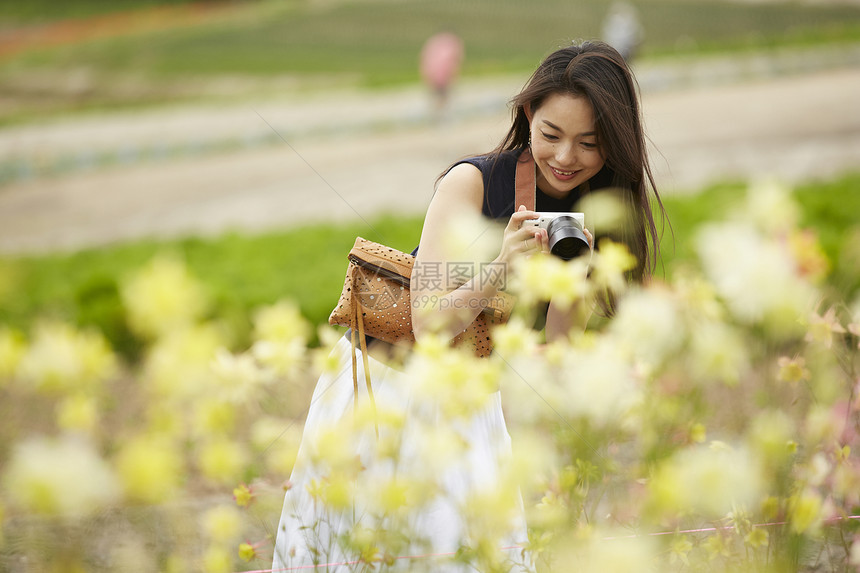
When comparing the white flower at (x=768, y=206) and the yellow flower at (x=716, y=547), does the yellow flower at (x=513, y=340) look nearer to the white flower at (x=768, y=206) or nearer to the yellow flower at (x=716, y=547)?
the white flower at (x=768, y=206)

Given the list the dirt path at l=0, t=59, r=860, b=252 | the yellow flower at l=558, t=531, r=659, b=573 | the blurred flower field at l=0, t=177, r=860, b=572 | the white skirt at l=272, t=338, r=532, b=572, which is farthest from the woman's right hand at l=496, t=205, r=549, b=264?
the dirt path at l=0, t=59, r=860, b=252

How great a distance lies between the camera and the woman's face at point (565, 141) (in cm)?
147

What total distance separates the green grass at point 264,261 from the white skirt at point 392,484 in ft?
6.45

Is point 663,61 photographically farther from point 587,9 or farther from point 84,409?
point 84,409

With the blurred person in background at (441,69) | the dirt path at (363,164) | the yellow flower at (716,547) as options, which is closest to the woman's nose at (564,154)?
the yellow flower at (716,547)

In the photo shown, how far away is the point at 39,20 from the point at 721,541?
35681 mm

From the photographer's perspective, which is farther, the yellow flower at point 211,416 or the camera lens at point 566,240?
the camera lens at point 566,240

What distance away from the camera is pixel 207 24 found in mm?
30438

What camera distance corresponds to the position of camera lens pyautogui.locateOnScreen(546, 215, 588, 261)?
4.15 feet

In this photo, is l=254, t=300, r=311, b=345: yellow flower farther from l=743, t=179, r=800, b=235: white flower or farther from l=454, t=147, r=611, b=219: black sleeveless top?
l=743, t=179, r=800, b=235: white flower

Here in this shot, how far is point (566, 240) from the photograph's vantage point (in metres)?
1.27

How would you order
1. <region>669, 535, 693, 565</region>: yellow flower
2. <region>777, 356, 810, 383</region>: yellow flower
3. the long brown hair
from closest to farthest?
<region>669, 535, 693, 565</region>: yellow flower
<region>777, 356, 810, 383</region>: yellow flower
the long brown hair

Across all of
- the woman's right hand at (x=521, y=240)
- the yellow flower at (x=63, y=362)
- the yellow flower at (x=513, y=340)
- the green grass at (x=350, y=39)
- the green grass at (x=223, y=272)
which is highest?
the green grass at (x=350, y=39)

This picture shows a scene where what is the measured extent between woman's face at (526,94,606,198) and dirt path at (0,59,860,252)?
16.9ft
